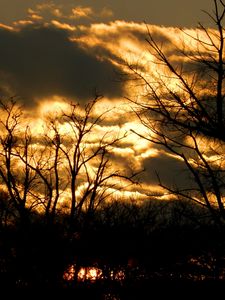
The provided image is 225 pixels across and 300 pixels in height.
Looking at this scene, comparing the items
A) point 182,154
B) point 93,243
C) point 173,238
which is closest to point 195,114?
point 182,154

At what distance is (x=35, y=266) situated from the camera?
115 ft

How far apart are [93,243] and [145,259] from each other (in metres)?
4.97

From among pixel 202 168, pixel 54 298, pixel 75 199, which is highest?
pixel 75 199

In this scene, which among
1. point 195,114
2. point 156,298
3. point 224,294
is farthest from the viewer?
point 156,298

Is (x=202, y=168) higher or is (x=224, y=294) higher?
(x=202, y=168)

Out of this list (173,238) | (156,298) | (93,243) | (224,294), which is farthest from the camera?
(173,238)

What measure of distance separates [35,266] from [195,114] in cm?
2418

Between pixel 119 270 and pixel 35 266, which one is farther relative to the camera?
pixel 119 270

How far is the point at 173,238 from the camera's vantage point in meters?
46.5

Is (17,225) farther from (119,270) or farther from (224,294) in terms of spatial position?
(224,294)

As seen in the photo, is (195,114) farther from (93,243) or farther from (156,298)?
(93,243)

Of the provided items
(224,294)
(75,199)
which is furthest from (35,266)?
(224,294)

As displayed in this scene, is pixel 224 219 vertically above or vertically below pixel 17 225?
below

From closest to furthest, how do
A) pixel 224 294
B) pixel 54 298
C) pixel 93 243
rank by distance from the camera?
pixel 54 298
pixel 224 294
pixel 93 243
